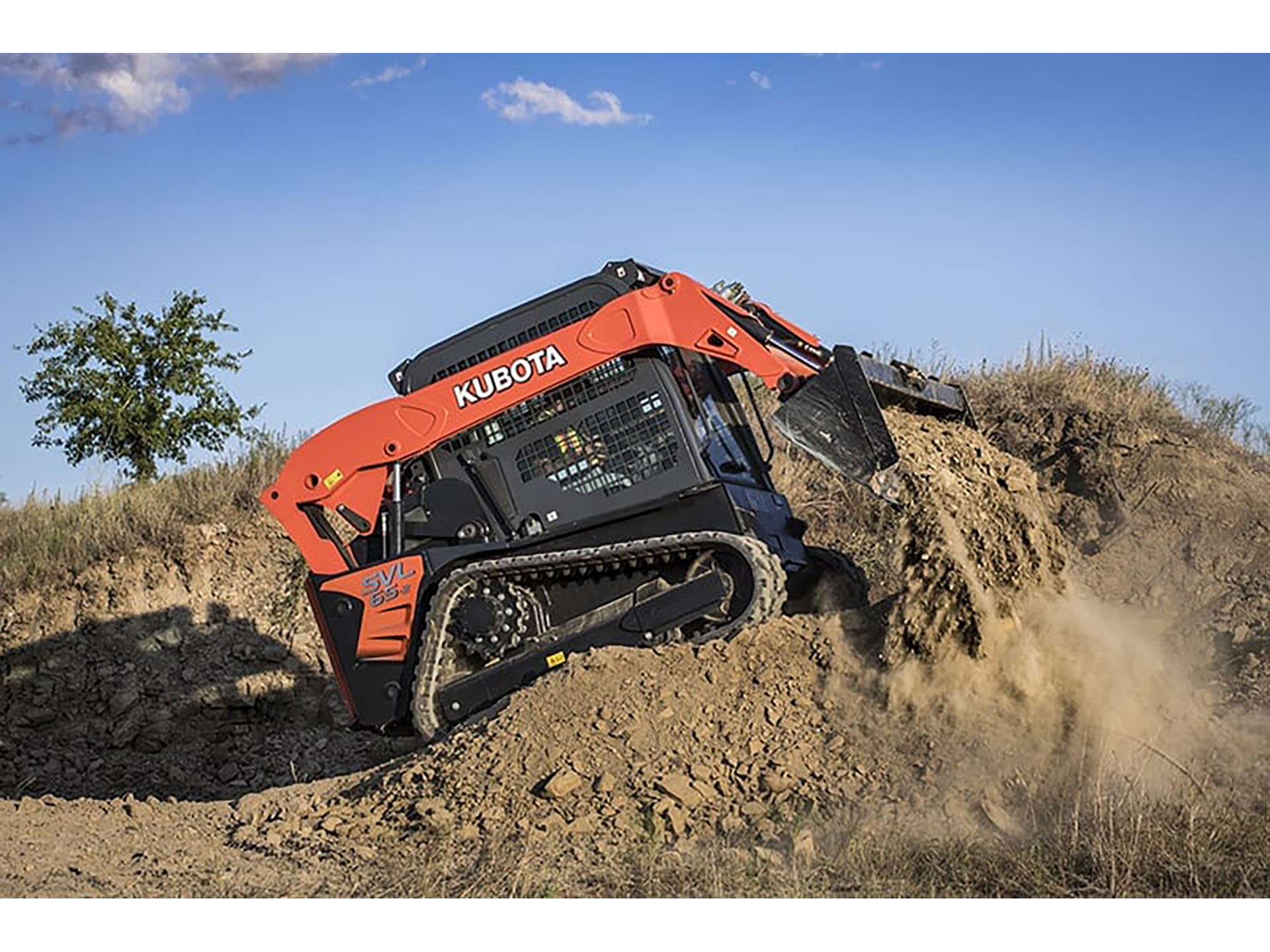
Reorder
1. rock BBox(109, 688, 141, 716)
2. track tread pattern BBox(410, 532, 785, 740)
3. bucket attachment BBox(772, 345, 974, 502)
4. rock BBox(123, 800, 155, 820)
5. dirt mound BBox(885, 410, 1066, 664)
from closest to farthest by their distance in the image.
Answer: dirt mound BBox(885, 410, 1066, 664) → bucket attachment BBox(772, 345, 974, 502) → track tread pattern BBox(410, 532, 785, 740) → rock BBox(123, 800, 155, 820) → rock BBox(109, 688, 141, 716)

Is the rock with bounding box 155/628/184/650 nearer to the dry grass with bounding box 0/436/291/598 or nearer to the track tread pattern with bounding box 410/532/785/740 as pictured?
the dry grass with bounding box 0/436/291/598

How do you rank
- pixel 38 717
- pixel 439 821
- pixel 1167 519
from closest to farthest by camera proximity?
pixel 439 821
pixel 1167 519
pixel 38 717

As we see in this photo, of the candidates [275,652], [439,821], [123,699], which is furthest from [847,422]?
[123,699]

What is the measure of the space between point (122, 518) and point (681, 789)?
30.8ft

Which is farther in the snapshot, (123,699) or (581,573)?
(123,699)

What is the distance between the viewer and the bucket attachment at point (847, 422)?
7.52 m

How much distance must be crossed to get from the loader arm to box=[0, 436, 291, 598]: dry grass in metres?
5.74

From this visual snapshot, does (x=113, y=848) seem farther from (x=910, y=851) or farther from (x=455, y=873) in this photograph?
(x=910, y=851)

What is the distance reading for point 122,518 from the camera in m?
14.5

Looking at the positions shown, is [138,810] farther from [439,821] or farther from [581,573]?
[581,573]

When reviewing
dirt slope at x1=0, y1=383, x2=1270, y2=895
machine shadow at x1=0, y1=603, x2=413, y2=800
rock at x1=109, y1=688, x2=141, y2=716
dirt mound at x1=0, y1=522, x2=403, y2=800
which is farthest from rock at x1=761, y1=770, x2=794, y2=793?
rock at x1=109, y1=688, x2=141, y2=716

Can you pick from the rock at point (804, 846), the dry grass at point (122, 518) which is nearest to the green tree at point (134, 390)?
the dry grass at point (122, 518)

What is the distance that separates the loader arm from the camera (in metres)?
8.19

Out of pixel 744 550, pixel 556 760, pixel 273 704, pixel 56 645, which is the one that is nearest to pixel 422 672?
pixel 556 760
